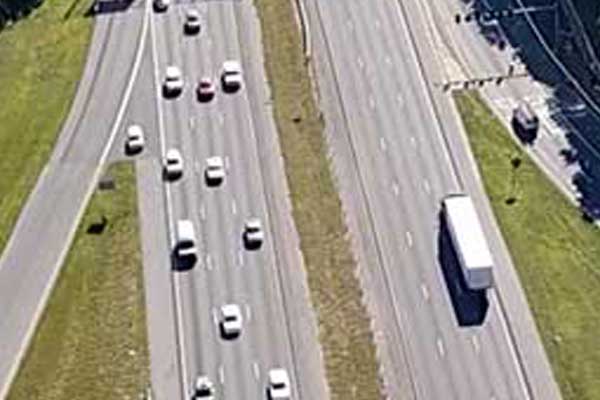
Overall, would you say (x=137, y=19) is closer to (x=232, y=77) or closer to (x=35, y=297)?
(x=232, y=77)

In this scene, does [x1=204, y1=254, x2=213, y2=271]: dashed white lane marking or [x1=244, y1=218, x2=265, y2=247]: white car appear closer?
[x1=204, y1=254, x2=213, y2=271]: dashed white lane marking

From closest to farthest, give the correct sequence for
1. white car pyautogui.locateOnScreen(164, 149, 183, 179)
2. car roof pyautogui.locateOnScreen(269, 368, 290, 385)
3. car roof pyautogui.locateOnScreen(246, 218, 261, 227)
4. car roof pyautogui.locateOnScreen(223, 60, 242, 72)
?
car roof pyautogui.locateOnScreen(269, 368, 290, 385) → car roof pyautogui.locateOnScreen(246, 218, 261, 227) → white car pyautogui.locateOnScreen(164, 149, 183, 179) → car roof pyautogui.locateOnScreen(223, 60, 242, 72)

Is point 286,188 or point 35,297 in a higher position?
point 286,188


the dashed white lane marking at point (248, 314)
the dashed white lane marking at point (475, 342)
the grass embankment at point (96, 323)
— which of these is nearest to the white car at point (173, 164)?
the grass embankment at point (96, 323)

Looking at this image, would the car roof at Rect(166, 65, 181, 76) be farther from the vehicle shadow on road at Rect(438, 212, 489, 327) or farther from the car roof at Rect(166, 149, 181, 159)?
the vehicle shadow on road at Rect(438, 212, 489, 327)

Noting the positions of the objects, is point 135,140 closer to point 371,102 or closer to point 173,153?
point 173,153

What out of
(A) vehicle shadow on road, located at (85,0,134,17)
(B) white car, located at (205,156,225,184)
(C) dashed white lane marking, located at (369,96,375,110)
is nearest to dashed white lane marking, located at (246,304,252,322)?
(B) white car, located at (205,156,225,184)

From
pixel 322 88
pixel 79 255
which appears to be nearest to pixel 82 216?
pixel 79 255
